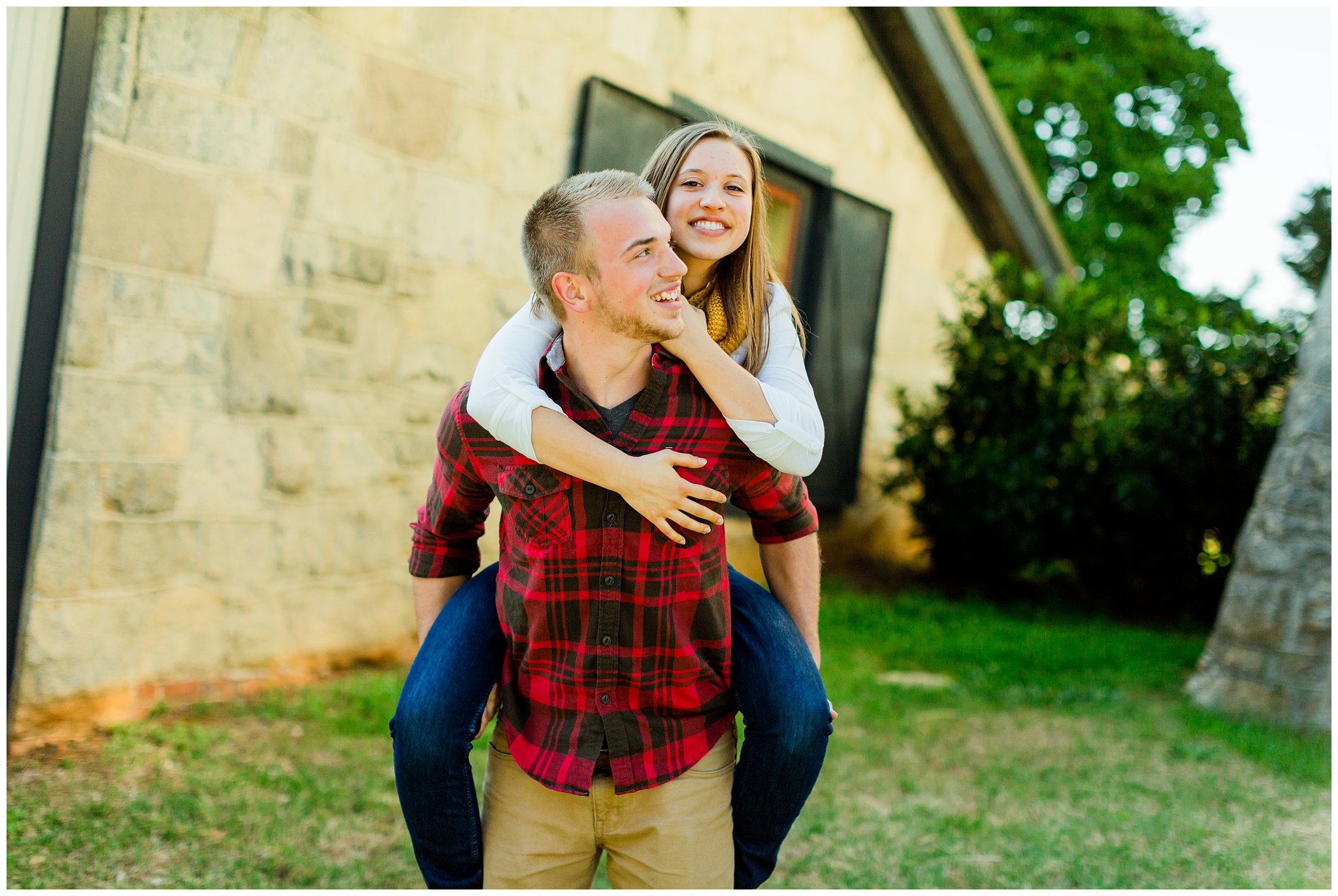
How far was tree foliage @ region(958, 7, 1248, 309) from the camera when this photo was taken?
14.7 meters

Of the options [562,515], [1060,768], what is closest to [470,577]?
[562,515]

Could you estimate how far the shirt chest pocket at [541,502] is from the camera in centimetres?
172

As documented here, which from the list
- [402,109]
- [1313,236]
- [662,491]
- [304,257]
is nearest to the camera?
[662,491]

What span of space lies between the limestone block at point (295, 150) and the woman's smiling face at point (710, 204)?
275cm

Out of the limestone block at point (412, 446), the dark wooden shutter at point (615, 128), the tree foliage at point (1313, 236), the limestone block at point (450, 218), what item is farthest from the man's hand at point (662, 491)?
the tree foliage at point (1313, 236)

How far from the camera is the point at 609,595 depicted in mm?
A: 1711

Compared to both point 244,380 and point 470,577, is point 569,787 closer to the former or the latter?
point 470,577

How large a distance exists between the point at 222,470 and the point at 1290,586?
4.71 m

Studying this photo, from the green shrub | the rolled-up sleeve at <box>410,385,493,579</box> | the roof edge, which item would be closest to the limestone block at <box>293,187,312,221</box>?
the rolled-up sleeve at <box>410,385,493,579</box>

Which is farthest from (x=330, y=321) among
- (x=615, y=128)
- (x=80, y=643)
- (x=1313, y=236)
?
(x=1313, y=236)

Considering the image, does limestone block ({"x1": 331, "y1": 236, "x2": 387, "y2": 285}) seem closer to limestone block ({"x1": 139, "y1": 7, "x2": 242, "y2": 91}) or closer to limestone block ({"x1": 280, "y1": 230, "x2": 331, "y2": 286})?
limestone block ({"x1": 280, "y1": 230, "x2": 331, "y2": 286})

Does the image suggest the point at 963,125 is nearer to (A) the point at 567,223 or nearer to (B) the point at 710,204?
(B) the point at 710,204

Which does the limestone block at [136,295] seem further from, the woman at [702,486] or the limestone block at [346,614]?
the woman at [702,486]

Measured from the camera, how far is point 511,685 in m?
1.85
